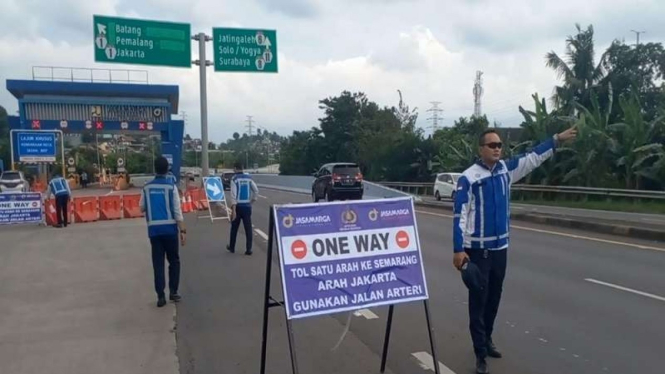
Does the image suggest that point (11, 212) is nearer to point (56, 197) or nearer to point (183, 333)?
point (56, 197)

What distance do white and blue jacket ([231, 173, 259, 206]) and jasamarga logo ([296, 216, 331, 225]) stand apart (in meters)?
7.60

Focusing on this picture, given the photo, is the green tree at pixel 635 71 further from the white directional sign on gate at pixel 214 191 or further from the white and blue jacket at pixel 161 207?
the white and blue jacket at pixel 161 207

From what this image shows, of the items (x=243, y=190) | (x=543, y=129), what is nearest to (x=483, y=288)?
(x=243, y=190)

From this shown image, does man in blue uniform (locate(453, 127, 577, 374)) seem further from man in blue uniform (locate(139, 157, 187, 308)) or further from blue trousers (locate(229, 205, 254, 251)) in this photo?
blue trousers (locate(229, 205, 254, 251))

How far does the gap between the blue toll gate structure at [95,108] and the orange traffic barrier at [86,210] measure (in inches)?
721

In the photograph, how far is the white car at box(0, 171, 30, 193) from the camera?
115 ft

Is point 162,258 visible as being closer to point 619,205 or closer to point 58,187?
point 58,187

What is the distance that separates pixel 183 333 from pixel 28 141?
71.0 ft

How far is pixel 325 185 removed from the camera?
29.4 metres

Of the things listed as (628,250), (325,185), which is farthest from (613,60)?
(628,250)

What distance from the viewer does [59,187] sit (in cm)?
1870

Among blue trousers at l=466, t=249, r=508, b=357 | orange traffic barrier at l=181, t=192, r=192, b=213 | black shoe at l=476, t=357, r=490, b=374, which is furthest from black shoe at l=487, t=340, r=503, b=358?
orange traffic barrier at l=181, t=192, r=192, b=213

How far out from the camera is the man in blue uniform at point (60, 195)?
1870 centimetres

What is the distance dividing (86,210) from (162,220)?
13.9 metres
